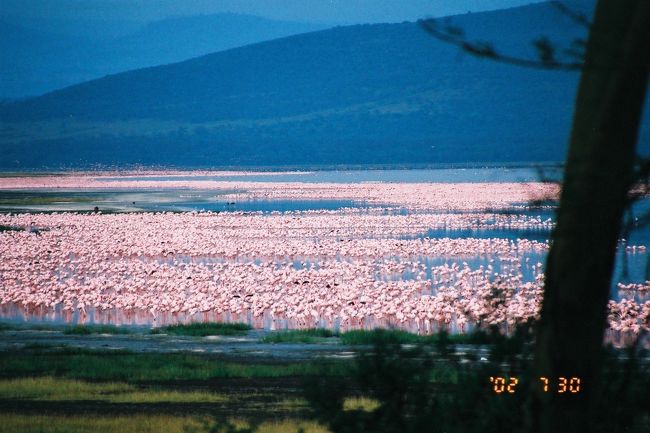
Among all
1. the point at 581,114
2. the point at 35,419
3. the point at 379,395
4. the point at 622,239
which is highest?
the point at 581,114

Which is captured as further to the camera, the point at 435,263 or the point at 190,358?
the point at 435,263

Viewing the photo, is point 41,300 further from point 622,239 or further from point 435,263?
point 622,239

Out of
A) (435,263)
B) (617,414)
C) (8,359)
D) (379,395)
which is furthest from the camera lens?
(435,263)

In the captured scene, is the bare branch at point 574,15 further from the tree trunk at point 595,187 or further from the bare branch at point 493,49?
the bare branch at point 493,49

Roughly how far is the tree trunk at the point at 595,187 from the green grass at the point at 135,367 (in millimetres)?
9994

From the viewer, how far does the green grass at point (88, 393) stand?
13672 mm

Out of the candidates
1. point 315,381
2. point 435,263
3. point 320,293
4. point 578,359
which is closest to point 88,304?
point 320,293

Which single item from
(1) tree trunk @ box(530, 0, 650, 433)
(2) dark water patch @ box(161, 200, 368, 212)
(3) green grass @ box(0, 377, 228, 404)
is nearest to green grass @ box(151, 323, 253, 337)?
(3) green grass @ box(0, 377, 228, 404)

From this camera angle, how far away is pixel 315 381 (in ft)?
21.4

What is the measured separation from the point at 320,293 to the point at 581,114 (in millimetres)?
21625

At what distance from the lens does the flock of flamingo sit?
23594 millimetres

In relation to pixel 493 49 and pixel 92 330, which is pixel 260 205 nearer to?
pixel 92 330

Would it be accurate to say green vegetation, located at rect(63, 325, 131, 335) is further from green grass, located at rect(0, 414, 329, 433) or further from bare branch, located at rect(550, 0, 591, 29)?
bare branch, located at rect(550, 0, 591, 29)

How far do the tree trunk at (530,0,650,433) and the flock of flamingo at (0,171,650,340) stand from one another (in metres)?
0.21
